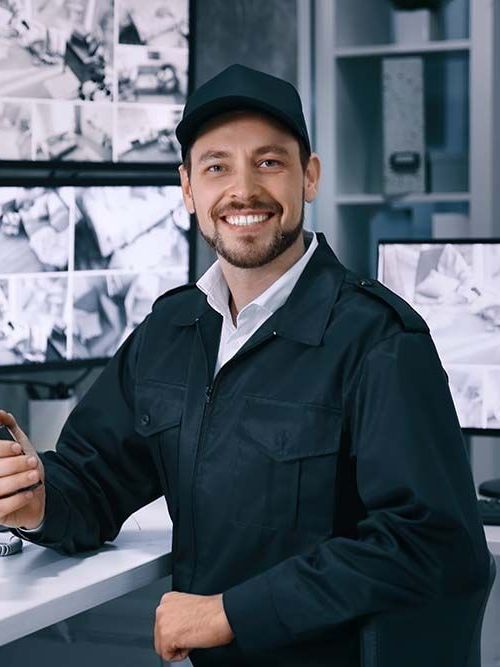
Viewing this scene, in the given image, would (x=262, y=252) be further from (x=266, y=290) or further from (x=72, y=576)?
(x=72, y=576)

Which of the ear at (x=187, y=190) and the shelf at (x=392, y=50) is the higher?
the shelf at (x=392, y=50)

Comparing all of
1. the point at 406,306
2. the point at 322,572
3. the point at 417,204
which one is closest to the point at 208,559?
the point at 322,572

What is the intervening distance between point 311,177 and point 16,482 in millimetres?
602

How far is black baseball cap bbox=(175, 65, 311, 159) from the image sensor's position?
68.4 inches

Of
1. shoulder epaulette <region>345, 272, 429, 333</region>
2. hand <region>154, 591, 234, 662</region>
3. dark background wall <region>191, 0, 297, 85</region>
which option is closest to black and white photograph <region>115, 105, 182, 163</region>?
dark background wall <region>191, 0, 297, 85</region>

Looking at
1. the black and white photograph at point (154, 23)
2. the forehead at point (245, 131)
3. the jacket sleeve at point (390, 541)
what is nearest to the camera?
the jacket sleeve at point (390, 541)

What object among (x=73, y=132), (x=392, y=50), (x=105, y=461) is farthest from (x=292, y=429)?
(x=392, y=50)

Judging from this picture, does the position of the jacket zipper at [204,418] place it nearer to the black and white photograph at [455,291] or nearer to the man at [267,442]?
the man at [267,442]

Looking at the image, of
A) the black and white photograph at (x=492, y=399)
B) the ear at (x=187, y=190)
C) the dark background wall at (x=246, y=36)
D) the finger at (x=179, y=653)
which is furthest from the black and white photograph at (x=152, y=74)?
the finger at (x=179, y=653)

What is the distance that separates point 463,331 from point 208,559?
790 millimetres

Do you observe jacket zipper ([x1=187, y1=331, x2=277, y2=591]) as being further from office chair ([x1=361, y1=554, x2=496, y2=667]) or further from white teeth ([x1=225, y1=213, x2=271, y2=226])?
office chair ([x1=361, y1=554, x2=496, y2=667])

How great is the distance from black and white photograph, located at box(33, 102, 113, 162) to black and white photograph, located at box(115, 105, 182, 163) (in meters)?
0.03

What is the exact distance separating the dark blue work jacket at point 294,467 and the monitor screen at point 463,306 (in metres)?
0.56

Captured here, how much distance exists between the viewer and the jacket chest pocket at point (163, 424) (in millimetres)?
1812
